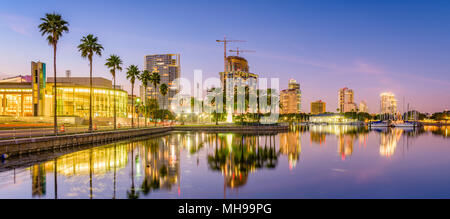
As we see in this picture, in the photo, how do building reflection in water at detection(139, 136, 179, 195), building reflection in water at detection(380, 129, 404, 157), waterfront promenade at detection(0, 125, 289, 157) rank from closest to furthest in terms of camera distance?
building reflection in water at detection(139, 136, 179, 195) → waterfront promenade at detection(0, 125, 289, 157) → building reflection in water at detection(380, 129, 404, 157)

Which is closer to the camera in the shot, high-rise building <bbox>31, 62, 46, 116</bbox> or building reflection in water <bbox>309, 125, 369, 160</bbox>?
building reflection in water <bbox>309, 125, 369, 160</bbox>

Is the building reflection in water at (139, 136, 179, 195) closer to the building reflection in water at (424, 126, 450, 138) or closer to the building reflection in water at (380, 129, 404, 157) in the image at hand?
the building reflection in water at (380, 129, 404, 157)

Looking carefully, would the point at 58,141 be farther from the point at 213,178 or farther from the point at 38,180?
the point at 213,178

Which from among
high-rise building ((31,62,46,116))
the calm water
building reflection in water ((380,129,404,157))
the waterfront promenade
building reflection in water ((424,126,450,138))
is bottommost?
building reflection in water ((424,126,450,138))

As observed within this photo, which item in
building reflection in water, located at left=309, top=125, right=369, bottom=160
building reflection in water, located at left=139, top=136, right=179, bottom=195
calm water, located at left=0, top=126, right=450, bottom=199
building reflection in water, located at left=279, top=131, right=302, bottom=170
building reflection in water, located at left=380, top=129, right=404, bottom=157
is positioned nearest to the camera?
calm water, located at left=0, top=126, right=450, bottom=199

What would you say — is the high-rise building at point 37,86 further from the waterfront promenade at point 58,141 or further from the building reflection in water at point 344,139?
the building reflection in water at point 344,139

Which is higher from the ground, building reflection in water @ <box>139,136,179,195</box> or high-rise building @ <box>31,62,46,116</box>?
high-rise building @ <box>31,62,46,116</box>

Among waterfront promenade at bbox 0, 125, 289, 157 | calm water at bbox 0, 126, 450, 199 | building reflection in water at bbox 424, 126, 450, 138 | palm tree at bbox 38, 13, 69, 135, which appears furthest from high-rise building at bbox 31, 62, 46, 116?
building reflection in water at bbox 424, 126, 450, 138

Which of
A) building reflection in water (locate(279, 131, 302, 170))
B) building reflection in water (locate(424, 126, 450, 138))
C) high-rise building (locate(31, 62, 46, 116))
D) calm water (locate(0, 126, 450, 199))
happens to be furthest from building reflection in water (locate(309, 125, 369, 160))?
high-rise building (locate(31, 62, 46, 116))

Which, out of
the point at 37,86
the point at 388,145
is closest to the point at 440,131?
the point at 388,145

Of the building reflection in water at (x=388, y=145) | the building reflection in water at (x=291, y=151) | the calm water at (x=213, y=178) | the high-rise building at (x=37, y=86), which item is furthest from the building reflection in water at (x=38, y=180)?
the high-rise building at (x=37, y=86)

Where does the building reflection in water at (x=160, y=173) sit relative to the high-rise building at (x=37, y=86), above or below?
below

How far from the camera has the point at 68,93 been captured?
121625 mm

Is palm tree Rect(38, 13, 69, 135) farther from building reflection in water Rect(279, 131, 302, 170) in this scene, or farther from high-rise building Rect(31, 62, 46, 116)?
high-rise building Rect(31, 62, 46, 116)
